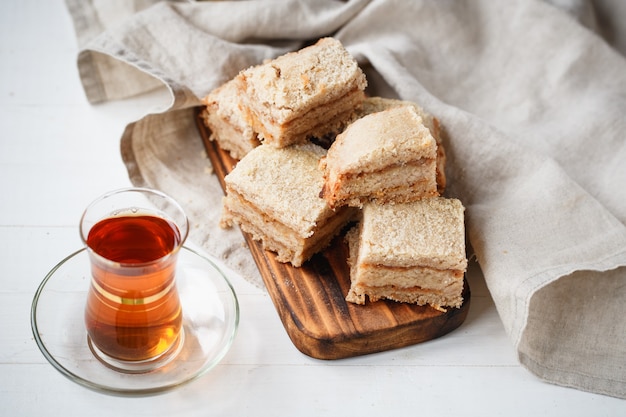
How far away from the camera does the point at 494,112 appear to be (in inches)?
139

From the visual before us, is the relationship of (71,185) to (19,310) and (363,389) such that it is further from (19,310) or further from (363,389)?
(363,389)

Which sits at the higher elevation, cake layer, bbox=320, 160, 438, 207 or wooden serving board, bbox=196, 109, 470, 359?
cake layer, bbox=320, 160, 438, 207

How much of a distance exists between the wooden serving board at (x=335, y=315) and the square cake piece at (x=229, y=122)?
0.56 metres

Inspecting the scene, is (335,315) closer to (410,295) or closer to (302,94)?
(410,295)

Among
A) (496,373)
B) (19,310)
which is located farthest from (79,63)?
(496,373)

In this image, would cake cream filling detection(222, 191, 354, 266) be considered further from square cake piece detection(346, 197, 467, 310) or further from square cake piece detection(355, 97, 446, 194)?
square cake piece detection(355, 97, 446, 194)

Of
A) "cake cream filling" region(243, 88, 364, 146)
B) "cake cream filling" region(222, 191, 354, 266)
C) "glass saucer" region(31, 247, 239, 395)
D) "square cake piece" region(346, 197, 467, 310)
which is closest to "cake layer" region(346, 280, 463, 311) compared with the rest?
"square cake piece" region(346, 197, 467, 310)

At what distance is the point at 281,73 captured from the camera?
2920mm

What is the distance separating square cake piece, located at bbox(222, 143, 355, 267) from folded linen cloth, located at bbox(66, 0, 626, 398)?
0.16 metres

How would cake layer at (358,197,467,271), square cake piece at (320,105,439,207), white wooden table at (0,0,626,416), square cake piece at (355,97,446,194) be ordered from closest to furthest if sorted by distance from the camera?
white wooden table at (0,0,626,416)
cake layer at (358,197,467,271)
square cake piece at (320,105,439,207)
square cake piece at (355,97,446,194)

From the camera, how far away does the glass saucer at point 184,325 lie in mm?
2275

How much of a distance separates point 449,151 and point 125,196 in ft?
5.19

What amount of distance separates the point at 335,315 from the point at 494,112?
1486 mm

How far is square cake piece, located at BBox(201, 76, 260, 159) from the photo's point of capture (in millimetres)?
3119
